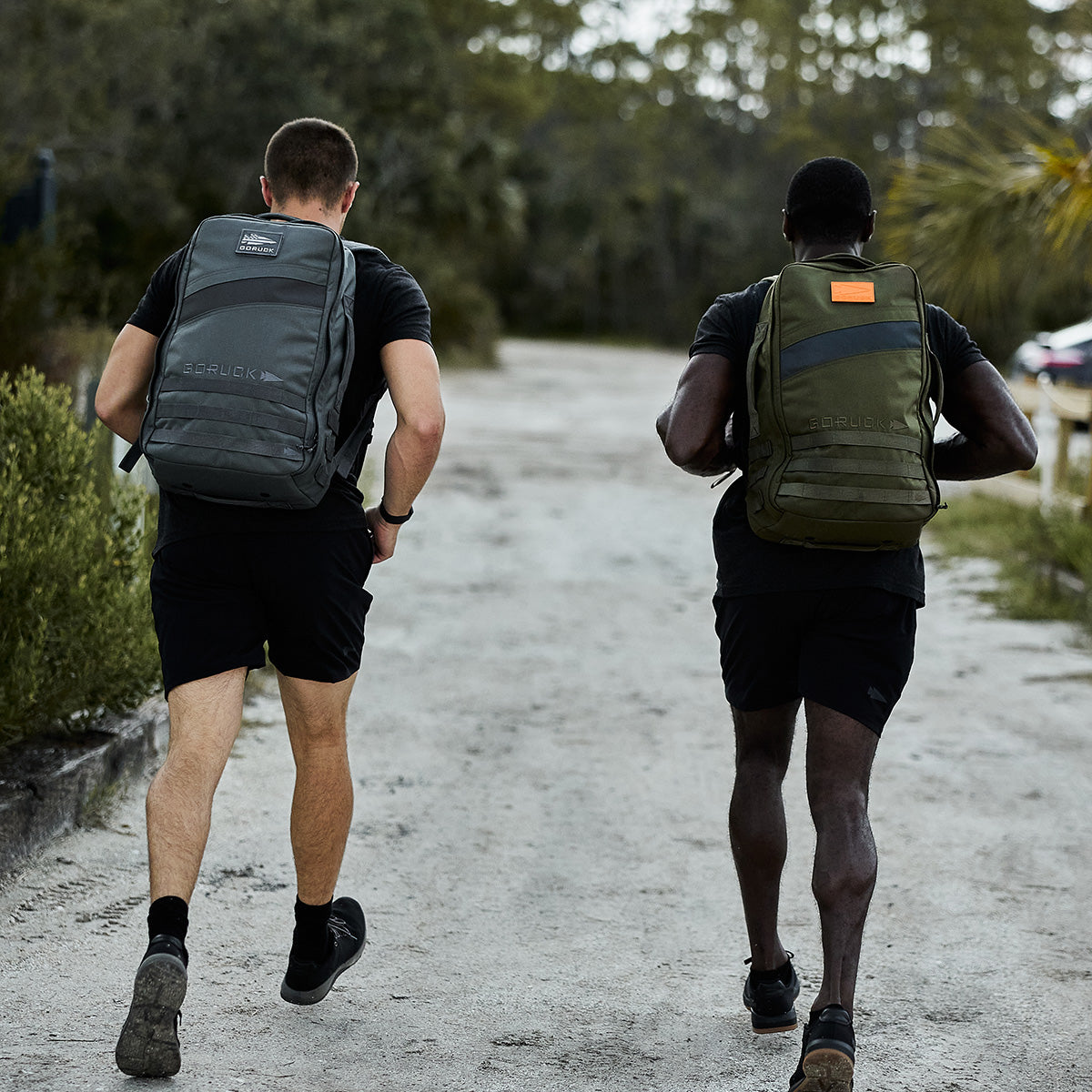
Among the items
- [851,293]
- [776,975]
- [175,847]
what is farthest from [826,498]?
[175,847]

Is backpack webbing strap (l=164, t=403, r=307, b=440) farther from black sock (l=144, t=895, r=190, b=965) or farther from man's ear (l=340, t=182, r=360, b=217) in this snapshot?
black sock (l=144, t=895, r=190, b=965)

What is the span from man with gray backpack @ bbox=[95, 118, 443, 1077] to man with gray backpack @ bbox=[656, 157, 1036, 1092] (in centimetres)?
67

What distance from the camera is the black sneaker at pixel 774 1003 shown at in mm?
3209

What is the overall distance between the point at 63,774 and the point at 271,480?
6.26 ft

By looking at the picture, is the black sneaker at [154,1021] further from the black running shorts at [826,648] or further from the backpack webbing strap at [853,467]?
the backpack webbing strap at [853,467]

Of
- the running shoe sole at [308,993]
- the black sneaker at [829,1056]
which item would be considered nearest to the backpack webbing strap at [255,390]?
the running shoe sole at [308,993]

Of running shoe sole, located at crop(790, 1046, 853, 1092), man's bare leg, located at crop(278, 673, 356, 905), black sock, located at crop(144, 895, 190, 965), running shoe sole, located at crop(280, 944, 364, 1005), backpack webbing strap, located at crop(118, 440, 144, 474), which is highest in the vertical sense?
backpack webbing strap, located at crop(118, 440, 144, 474)

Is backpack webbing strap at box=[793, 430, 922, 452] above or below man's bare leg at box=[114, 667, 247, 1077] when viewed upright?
above

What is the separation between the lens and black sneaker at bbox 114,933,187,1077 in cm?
279

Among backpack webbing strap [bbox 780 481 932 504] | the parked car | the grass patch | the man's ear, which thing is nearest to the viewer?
backpack webbing strap [bbox 780 481 932 504]

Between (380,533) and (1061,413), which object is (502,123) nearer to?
(1061,413)

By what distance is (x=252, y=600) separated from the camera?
3.11m

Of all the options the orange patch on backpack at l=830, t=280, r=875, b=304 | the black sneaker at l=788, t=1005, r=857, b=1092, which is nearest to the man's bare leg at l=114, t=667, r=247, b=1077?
the black sneaker at l=788, t=1005, r=857, b=1092

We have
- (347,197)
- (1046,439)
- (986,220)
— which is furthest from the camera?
(1046,439)
